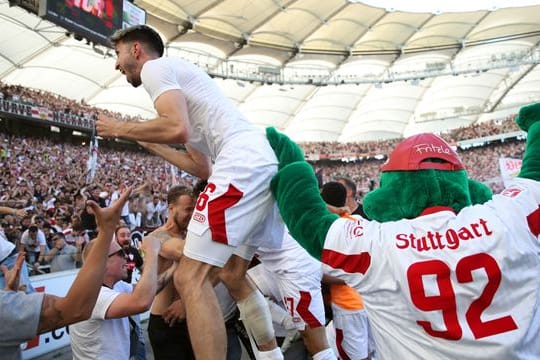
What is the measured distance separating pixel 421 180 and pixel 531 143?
1.59 feet

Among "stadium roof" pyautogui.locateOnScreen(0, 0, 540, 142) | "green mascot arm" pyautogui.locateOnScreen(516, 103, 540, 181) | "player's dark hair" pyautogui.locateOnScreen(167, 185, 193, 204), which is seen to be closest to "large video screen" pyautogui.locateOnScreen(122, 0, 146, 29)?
"stadium roof" pyautogui.locateOnScreen(0, 0, 540, 142)

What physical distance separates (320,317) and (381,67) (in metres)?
30.6

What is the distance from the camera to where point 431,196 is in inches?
61.4

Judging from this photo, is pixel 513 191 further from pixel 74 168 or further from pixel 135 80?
pixel 74 168

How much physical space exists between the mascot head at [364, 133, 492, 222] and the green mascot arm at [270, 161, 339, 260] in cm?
23

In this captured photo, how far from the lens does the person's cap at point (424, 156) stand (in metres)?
1.58

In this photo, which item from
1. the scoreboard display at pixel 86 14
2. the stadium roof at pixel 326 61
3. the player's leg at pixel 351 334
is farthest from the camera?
the stadium roof at pixel 326 61

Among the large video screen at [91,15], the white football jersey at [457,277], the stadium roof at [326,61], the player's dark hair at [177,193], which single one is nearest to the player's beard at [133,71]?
the player's dark hair at [177,193]

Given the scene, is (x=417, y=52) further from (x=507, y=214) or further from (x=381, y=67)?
(x=507, y=214)

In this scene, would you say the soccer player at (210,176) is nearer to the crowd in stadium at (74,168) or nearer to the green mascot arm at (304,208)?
the green mascot arm at (304,208)

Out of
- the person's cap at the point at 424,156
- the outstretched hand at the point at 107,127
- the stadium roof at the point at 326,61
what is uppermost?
the stadium roof at the point at 326,61

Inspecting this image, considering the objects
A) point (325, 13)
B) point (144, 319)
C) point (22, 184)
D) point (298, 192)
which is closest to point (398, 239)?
point (298, 192)

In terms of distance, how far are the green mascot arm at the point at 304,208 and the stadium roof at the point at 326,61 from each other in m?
19.2

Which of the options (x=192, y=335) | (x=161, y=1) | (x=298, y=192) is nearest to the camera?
(x=298, y=192)
